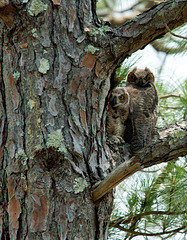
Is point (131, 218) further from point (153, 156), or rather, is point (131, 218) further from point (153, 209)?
point (153, 156)

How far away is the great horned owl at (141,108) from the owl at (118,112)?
0.06 m

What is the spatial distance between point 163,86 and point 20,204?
7.27 feet

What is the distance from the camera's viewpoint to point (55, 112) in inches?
57.4

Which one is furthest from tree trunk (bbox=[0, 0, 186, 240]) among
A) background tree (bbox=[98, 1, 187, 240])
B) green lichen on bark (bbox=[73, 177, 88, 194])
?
background tree (bbox=[98, 1, 187, 240])

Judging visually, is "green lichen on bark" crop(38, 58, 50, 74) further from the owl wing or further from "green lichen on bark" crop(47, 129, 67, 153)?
the owl wing

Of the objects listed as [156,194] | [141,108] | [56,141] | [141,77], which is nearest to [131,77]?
[141,77]

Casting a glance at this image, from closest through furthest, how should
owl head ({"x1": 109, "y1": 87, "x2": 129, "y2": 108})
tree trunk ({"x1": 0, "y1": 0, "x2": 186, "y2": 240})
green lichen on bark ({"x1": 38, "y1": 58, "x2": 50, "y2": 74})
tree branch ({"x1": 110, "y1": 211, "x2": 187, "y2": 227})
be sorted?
tree trunk ({"x1": 0, "y1": 0, "x2": 186, "y2": 240}), green lichen on bark ({"x1": 38, "y1": 58, "x2": 50, "y2": 74}), tree branch ({"x1": 110, "y1": 211, "x2": 187, "y2": 227}), owl head ({"x1": 109, "y1": 87, "x2": 129, "y2": 108})

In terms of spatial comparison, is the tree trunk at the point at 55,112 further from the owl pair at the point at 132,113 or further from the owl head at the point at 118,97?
the owl head at the point at 118,97

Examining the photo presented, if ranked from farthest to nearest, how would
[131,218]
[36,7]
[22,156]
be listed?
1. [131,218]
2. [36,7]
3. [22,156]

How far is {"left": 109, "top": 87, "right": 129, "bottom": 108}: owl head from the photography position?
2.55 m

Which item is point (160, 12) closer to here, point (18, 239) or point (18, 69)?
point (18, 69)

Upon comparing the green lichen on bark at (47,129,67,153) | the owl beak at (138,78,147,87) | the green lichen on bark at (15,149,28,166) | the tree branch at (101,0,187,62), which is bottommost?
the green lichen on bark at (15,149,28,166)

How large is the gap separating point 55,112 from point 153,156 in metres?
0.52

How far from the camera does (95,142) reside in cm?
155
